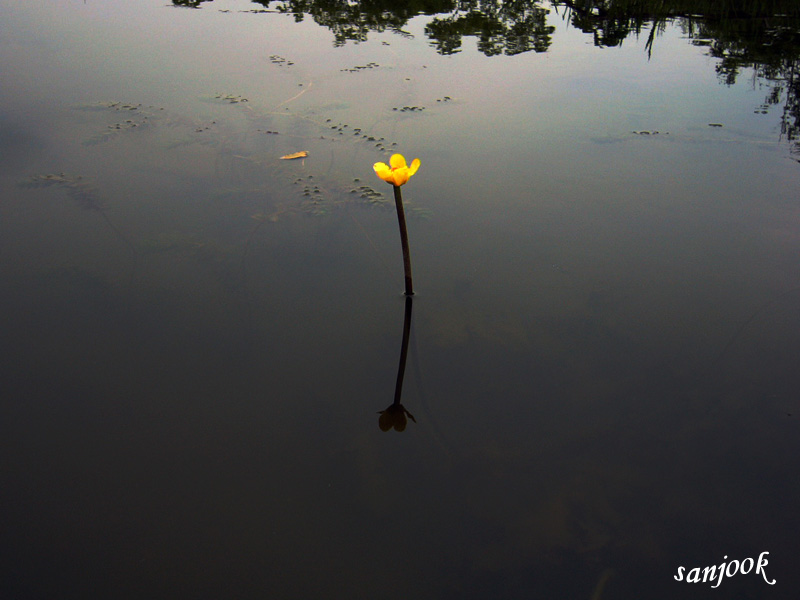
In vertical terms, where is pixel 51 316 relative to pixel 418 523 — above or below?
above

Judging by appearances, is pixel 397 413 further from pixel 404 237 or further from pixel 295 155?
pixel 295 155

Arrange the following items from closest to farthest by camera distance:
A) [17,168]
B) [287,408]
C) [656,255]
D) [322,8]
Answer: [287,408], [656,255], [17,168], [322,8]

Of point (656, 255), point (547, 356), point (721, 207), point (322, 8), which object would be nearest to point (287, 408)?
point (547, 356)

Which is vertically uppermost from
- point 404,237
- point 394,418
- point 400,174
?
point 400,174

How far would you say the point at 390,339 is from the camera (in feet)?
6.58

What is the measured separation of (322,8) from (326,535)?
5.15 metres

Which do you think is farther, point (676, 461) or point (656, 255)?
point (656, 255)

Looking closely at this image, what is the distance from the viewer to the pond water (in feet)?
4.58

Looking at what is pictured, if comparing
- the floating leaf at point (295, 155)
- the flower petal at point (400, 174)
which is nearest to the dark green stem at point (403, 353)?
the flower petal at point (400, 174)

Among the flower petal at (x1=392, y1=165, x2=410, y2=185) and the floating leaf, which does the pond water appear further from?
the flower petal at (x1=392, y1=165, x2=410, y2=185)

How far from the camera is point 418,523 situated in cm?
144

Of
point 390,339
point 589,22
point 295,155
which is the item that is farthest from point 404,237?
point 589,22

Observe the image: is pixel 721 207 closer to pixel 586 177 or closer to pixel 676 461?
pixel 586 177

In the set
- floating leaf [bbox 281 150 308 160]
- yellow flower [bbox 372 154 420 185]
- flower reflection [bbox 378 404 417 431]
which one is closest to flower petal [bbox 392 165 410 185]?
yellow flower [bbox 372 154 420 185]
